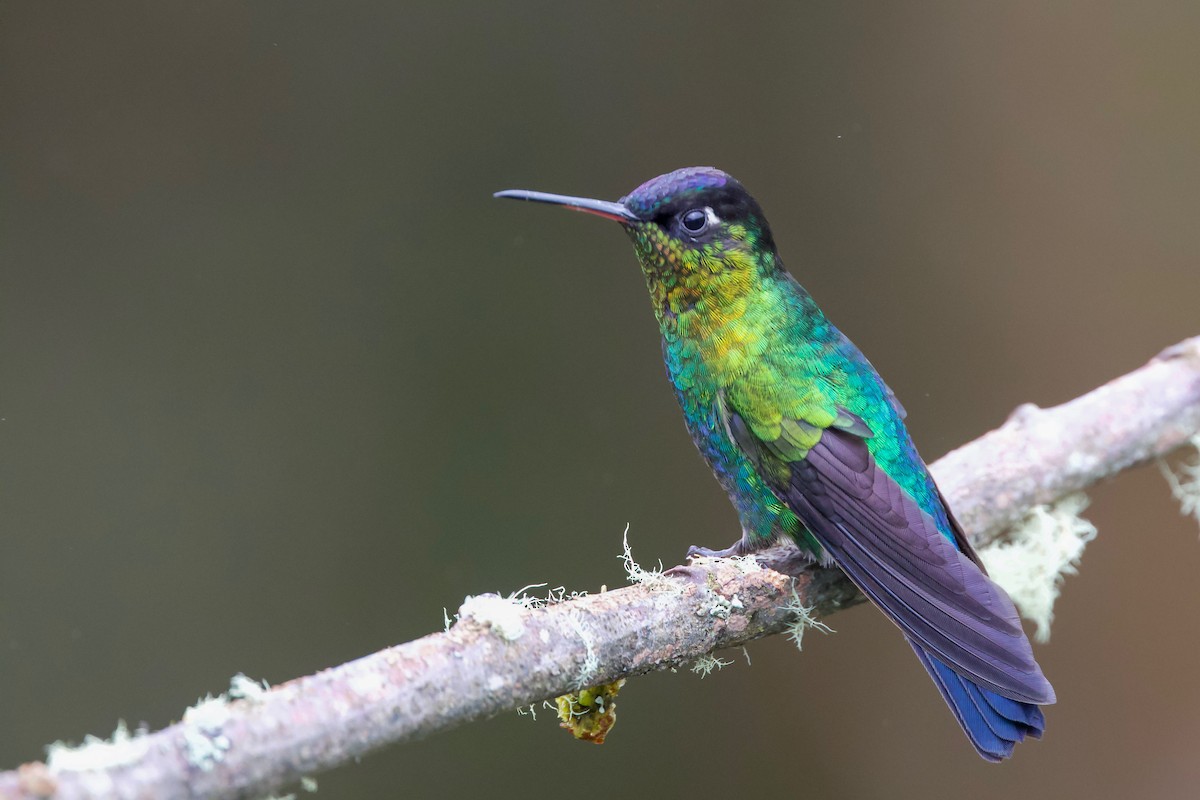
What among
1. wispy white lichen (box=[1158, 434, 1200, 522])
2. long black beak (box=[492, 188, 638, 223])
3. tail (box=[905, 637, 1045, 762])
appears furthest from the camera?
wispy white lichen (box=[1158, 434, 1200, 522])

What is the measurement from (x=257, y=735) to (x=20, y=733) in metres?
2.43

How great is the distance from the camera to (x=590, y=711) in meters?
1.94

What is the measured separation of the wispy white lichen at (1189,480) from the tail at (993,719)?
123cm

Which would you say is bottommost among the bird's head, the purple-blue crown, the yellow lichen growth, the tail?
the tail

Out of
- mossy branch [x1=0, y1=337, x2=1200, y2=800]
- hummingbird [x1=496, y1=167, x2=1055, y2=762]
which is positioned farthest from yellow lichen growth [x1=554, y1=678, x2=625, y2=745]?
hummingbird [x1=496, y1=167, x2=1055, y2=762]

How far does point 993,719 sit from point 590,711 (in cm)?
80

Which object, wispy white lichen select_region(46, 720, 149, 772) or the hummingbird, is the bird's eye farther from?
wispy white lichen select_region(46, 720, 149, 772)

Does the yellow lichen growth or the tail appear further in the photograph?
the tail

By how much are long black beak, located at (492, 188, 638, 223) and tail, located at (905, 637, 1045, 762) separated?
1.08 m

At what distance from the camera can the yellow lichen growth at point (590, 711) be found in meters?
1.93

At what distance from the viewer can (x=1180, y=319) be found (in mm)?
4082

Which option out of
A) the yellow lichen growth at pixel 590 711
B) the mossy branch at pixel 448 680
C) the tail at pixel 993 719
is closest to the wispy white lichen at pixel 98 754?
the mossy branch at pixel 448 680

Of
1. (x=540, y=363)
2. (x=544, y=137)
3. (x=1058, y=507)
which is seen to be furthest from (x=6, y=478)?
(x=1058, y=507)

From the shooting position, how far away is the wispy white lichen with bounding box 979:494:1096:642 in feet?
9.36
